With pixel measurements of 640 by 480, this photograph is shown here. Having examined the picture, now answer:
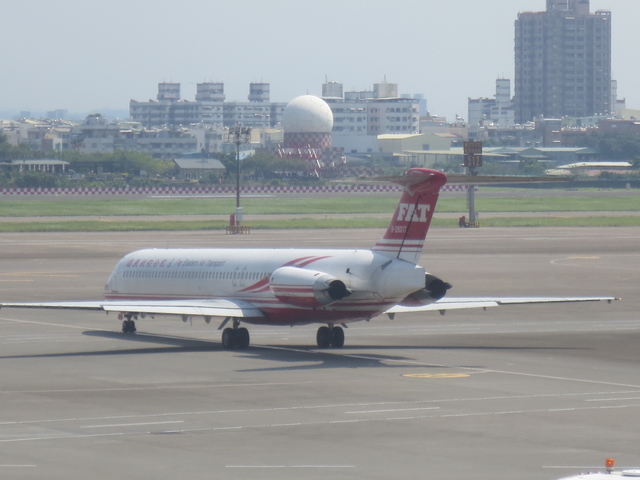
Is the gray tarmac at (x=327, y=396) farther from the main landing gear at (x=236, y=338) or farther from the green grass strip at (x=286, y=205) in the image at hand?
the green grass strip at (x=286, y=205)

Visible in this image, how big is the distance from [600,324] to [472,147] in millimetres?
67328

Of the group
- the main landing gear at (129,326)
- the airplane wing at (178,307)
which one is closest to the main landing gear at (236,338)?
the airplane wing at (178,307)

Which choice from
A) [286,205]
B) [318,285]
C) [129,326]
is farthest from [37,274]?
[286,205]

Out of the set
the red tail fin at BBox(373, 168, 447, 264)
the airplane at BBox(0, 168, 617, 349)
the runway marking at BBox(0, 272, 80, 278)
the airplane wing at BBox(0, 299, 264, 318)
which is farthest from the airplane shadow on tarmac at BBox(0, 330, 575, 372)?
the runway marking at BBox(0, 272, 80, 278)

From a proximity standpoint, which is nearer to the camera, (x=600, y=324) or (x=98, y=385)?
(x=98, y=385)

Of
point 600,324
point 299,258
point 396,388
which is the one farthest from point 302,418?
point 600,324

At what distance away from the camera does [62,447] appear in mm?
20953

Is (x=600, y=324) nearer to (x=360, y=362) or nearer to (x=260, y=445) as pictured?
(x=360, y=362)

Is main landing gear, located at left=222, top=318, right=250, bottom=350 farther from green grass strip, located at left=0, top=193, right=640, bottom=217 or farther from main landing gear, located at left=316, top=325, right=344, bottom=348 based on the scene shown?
green grass strip, located at left=0, top=193, right=640, bottom=217

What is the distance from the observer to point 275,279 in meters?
35.4

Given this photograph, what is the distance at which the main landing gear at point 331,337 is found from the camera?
120 feet

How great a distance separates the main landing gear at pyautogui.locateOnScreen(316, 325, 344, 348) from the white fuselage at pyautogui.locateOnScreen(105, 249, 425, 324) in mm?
1388

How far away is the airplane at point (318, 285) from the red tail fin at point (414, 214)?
0.09ft

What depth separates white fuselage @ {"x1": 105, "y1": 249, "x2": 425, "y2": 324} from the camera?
109 feet
